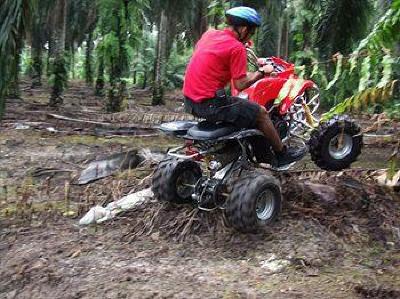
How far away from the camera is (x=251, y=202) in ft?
18.2

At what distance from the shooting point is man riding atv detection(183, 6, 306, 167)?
5789 millimetres

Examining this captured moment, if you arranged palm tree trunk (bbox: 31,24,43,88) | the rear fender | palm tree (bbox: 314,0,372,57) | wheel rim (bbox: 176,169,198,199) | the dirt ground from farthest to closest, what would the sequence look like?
palm tree trunk (bbox: 31,24,43,88) → palm tree (bbox: 314,0,372,57) → wheel rim (bbox: 176,169,198,199) → the rear fender → the dirt ground

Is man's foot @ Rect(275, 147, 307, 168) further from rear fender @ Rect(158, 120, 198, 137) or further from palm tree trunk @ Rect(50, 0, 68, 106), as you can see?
palm tree trunk @ Rect(50, 0, 68, 106)

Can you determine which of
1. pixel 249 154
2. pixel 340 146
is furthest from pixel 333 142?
pixel 249 154

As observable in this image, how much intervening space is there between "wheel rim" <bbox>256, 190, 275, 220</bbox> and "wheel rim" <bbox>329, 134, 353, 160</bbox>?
1.34m

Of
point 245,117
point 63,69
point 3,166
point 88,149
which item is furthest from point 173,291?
point 63,69

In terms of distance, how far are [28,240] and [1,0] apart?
94.2 inches

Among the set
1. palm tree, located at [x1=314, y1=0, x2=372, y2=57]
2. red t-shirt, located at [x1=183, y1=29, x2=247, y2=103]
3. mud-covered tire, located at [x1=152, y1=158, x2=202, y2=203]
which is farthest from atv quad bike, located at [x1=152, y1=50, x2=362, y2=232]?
palm tree, located at [x1=314, y1=0, x2=372, y2=57]

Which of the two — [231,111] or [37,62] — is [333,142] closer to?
[231,111]

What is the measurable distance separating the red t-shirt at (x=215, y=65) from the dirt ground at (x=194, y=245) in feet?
4.21

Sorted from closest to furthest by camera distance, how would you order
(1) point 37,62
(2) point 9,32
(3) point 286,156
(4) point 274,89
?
1. (2) point 9,32
2. (3) point 286,156
3. (4) point 274,89
4. (1) point 37,62

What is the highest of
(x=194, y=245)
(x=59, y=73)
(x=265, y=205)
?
(x=59, y=73)

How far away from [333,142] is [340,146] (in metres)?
0.11

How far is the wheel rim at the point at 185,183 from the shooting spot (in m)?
6.35
